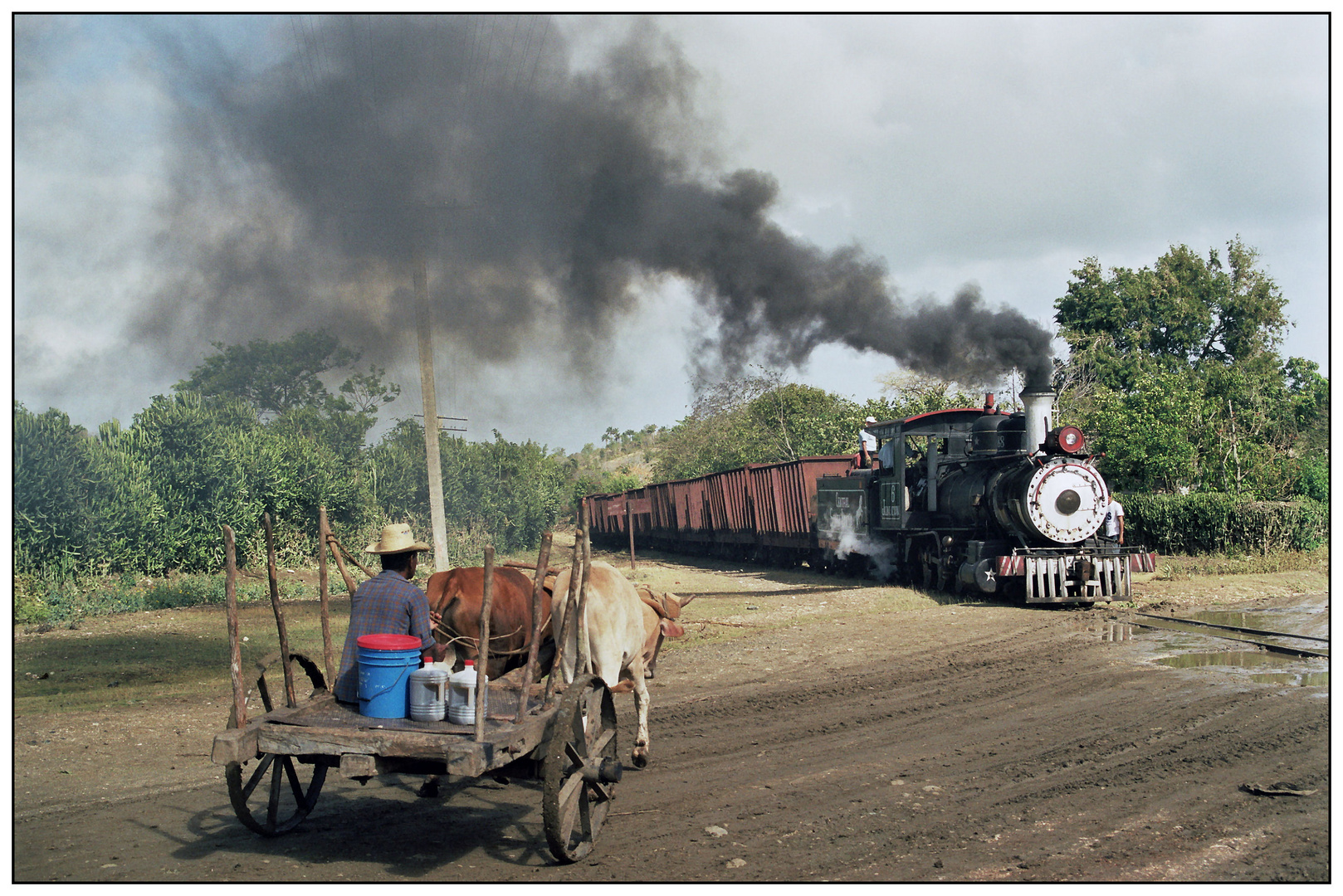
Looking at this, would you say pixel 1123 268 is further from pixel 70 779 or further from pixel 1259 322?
pixel 70 779

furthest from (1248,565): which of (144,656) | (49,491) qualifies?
(49,491)

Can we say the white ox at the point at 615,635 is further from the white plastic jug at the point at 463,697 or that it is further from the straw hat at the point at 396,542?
the white plastic jug at the point at 463,697

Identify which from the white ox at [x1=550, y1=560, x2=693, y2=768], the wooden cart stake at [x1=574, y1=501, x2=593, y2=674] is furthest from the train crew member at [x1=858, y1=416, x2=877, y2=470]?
the wooden cart stake at [x1=574, y1=501, x2=593, y2=674]

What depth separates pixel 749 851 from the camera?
4.71 meters

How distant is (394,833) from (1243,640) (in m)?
9.98

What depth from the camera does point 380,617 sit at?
4.95m

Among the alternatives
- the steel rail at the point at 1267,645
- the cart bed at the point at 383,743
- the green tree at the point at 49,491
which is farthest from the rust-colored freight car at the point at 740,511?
the cart bed at the point at 383,743

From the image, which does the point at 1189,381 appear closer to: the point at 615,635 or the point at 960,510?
the point at 960,510

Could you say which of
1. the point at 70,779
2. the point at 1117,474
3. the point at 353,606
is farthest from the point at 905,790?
the point at 1117,474

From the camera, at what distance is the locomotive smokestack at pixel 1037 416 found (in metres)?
14.7

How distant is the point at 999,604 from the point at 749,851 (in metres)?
11.3

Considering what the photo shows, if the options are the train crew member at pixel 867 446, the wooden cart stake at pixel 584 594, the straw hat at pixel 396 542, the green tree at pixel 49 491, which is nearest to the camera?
the wooden cart stake at pixel 584 594

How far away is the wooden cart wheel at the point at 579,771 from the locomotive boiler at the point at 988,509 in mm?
10276

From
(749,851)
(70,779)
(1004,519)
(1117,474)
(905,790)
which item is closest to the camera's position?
(749,851)
